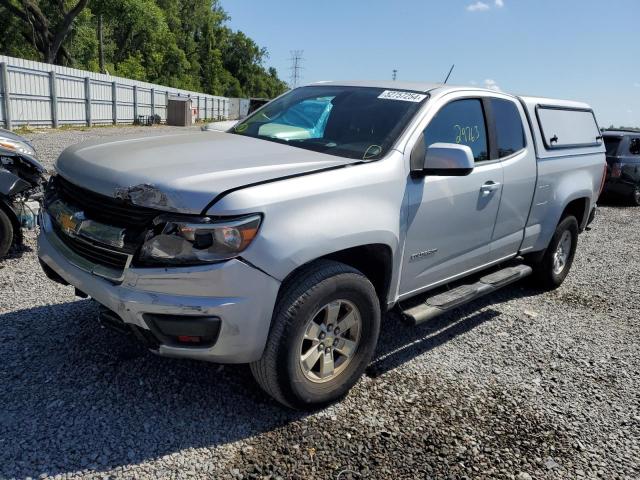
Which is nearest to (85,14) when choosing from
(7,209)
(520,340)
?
(7,209)

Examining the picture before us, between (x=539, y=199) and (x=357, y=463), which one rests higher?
(x=539, y=199)

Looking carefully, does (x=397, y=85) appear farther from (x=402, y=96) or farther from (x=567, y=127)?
(x=567, y=127)

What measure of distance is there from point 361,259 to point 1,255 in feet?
11.7

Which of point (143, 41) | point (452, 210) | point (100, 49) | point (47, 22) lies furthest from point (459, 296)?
point (143, 41)

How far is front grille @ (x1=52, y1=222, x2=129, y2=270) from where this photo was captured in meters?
2.61

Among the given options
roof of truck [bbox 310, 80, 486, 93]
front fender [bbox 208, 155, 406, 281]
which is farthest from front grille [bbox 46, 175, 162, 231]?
roof of truck [bbox 310, 80, 486, 93]

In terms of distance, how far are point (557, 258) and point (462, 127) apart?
238 centimetres

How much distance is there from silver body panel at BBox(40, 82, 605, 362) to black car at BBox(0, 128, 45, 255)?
75.4 inches

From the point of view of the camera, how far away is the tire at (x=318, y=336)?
2.66 meters

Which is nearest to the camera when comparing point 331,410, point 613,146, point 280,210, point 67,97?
point 280,210

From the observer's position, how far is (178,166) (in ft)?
8.93

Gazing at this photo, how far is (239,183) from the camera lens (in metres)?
2.53

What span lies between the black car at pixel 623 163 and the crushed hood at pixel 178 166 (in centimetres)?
1137

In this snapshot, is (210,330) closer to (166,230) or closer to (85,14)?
(166,230)
